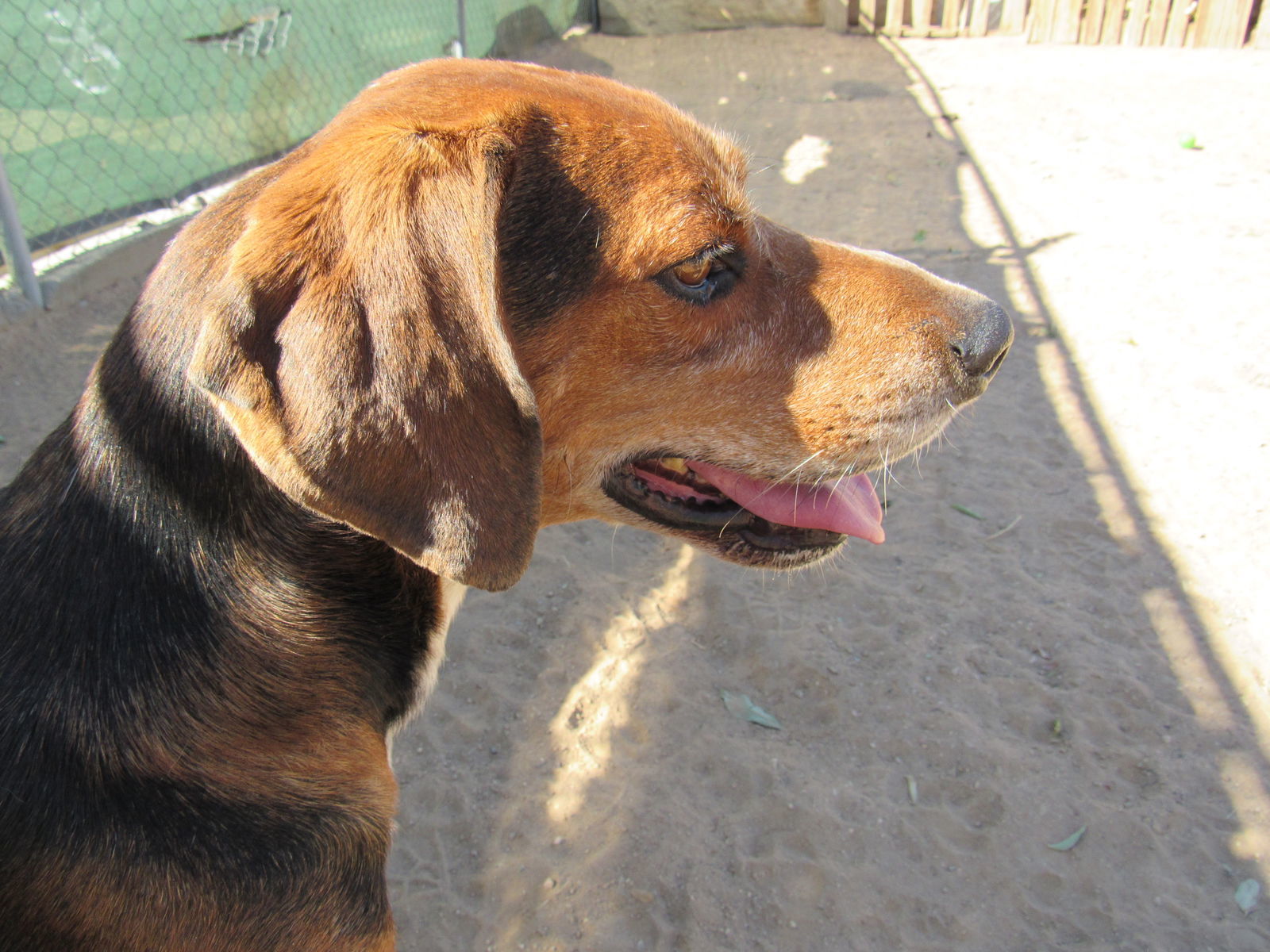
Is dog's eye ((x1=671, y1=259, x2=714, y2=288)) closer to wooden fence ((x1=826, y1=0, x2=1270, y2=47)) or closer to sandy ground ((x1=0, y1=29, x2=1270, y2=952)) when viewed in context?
sandy ground ((x1=0, y1=29, x2=1270, y2=952))

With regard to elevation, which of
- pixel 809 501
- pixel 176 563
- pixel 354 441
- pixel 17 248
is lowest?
pixel 17 248

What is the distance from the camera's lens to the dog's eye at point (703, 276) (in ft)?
7.22

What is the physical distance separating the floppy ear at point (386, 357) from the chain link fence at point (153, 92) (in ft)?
16.2

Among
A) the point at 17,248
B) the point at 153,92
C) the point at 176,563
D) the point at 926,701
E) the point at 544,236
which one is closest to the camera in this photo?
the point at 176,563

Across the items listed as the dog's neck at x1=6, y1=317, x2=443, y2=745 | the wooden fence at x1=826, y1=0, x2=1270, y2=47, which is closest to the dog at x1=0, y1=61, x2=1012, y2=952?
the dog's neck at x1=6, y1=317, x2=443, y2=745

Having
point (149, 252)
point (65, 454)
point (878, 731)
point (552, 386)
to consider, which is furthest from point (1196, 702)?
point (149, 252)

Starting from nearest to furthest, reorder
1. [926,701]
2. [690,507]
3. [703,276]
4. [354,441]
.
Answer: [354,441] < [703,276] < [690,507] < [926,701]

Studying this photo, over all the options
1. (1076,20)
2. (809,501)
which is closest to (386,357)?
(809,501)

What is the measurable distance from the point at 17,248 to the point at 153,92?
1865 mm

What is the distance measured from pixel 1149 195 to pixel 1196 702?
580cm

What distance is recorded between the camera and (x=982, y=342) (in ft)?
7.84

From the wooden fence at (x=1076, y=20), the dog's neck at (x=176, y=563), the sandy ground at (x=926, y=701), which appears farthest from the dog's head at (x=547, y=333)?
the wooden fence at (x=1076, y=20)

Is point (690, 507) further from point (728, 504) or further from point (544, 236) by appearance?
point (544, 236)

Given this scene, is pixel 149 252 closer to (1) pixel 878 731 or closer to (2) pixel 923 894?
(1) pixel 878 731
